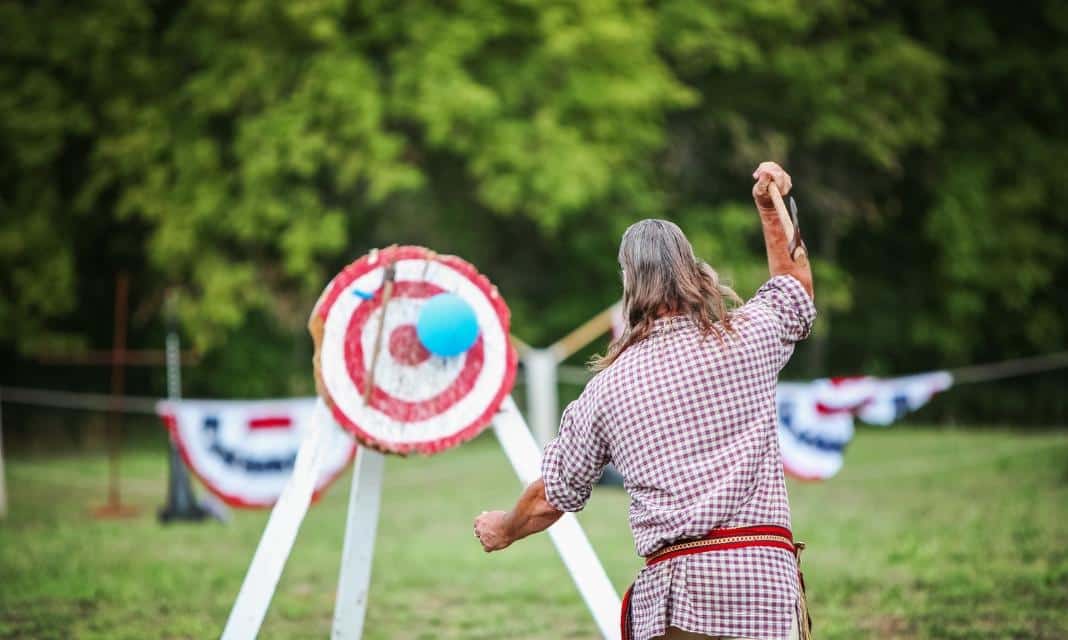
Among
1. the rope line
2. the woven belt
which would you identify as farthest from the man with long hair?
the rope line

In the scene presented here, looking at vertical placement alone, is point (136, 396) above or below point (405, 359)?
above

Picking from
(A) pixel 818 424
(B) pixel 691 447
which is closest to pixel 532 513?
(B) pixel 691 447

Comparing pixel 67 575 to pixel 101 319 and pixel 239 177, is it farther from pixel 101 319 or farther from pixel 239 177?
pixel 101 319

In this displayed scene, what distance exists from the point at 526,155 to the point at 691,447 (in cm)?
1324

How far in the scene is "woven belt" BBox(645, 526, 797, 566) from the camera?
105 inches

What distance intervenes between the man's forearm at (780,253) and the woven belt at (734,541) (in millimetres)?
576

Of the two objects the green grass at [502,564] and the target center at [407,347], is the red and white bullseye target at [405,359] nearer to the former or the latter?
the target center at [407,347]

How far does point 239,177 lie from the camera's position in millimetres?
16844

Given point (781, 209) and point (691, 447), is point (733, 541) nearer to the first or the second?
point (691, 447)

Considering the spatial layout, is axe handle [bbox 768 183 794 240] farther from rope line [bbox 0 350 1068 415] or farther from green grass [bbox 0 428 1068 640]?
rope line [bbox 0 350 1068 415]

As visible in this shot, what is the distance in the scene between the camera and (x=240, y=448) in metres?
8.45

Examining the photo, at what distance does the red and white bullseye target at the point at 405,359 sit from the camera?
367cm

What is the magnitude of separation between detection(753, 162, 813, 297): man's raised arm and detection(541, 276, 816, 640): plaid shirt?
0.73 feet

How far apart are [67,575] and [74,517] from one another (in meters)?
3.22
